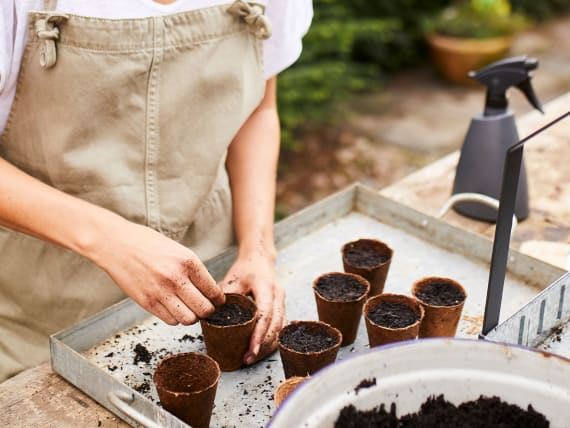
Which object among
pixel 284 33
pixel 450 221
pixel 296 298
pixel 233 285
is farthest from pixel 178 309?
pixel 450 221

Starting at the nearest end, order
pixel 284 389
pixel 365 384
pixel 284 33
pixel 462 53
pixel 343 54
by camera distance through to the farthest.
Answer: pixel 365 384
pixel 284 389
pixel 284 33
pixel 343 54
pixel 462 53

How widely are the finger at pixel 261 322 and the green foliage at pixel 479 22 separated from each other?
4377mm

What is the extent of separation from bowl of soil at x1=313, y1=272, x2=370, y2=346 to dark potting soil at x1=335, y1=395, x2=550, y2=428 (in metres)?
0.43

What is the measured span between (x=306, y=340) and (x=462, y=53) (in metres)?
4.36

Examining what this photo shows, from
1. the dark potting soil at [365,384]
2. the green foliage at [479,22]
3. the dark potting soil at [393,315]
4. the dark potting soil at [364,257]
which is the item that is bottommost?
the green foliage at [479,22]

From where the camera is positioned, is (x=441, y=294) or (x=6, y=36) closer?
(x=6, y=36)

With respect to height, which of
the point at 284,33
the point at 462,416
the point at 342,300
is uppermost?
the point at 284,33

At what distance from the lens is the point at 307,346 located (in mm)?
1300

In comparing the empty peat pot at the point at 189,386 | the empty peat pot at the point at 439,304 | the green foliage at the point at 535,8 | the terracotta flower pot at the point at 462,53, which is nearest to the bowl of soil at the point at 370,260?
the empty peat pot at the point at 439,304

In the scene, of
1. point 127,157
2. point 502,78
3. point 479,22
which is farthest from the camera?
point 479,22

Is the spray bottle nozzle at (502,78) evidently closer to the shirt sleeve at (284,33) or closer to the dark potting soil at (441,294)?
the shirt sleeve at (284,33)

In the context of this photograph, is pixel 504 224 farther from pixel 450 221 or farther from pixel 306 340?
pixel 450 221

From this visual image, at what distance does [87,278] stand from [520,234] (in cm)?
104

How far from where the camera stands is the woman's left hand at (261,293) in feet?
4.49
